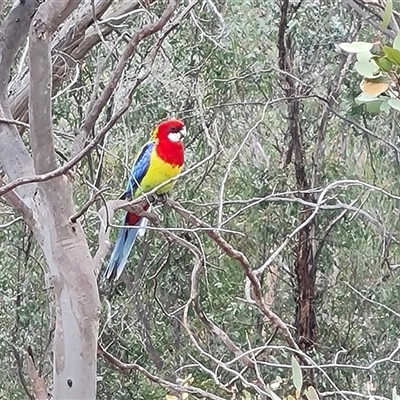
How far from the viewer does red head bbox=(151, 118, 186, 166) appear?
255cm

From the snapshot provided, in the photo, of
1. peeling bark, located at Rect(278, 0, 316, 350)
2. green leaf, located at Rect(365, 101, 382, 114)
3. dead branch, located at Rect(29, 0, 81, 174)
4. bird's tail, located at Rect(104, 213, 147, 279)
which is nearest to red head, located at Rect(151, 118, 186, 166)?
bird's tail, located at Rect(104, 213, 147, 279)

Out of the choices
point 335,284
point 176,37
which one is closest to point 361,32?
point 176,37

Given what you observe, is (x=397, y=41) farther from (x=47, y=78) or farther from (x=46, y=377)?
(x=46, y=377)

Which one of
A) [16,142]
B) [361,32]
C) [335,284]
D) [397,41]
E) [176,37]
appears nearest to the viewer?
[397,41]

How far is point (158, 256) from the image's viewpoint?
3.31 metres

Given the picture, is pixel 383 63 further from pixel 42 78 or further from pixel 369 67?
pixel 42 78

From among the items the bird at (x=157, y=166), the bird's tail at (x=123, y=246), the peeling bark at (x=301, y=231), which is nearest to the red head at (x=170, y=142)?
the bird at (x=157, y=166)

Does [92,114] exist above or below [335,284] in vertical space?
above

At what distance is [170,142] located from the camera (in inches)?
101

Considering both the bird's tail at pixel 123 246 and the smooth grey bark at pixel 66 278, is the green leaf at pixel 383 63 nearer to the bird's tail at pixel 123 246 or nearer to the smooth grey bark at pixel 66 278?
the smooth grey bark at pixel 66 278

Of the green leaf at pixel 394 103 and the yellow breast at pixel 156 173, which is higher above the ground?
the green leaf at pixel 394 103

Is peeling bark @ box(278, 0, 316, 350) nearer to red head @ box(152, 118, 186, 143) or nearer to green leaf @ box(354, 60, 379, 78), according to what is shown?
red head @ box(152, 118, 186, 143)

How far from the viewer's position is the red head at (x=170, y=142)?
100 inches

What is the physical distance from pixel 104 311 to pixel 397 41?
2.76 meters
